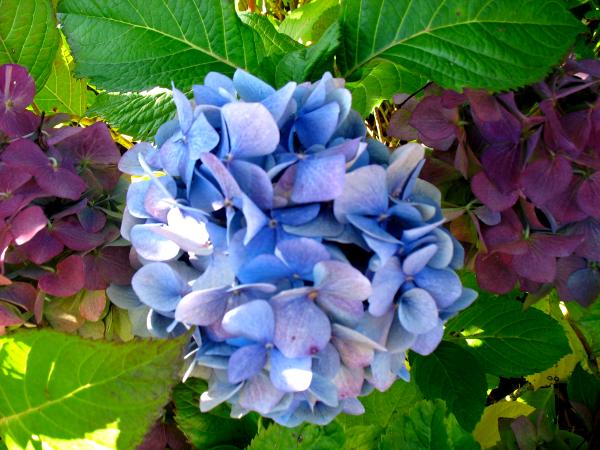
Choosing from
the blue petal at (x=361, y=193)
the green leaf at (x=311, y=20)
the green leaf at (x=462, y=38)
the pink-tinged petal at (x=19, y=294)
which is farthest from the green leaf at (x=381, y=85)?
the pink-tinged petal at (x=19, y=294)

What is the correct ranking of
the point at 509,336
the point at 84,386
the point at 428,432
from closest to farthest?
the point at 84,386 → the point at 428,432 → the point at 509,336

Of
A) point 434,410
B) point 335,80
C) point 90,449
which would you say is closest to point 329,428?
point 434,410

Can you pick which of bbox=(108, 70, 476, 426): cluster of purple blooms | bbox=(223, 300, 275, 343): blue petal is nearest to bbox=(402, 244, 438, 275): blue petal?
bbox=(108, 70, 476, 426): cluster of purple blooms

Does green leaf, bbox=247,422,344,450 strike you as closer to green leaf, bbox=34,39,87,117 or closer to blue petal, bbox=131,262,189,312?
blue petal, bbox=131,262,189,312

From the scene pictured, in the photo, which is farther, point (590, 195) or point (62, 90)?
point (62, 90)

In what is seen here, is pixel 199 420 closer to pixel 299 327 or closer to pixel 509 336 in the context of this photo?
pixel 299 327

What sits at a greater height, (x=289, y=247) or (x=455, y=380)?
(x=289, y=247)

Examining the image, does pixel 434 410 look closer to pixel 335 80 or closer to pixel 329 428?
pixel 329 428

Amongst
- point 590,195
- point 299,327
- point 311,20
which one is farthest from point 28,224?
point 311,20
